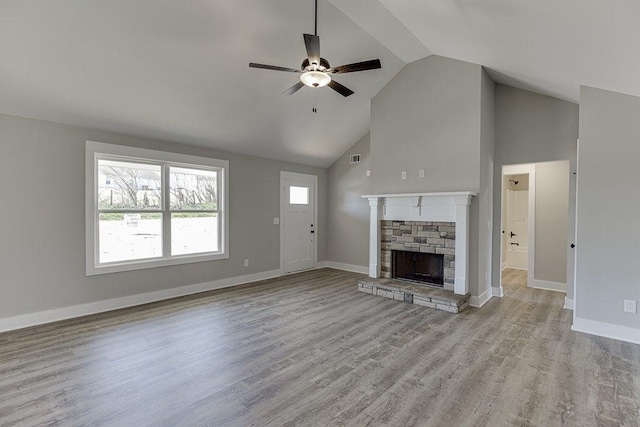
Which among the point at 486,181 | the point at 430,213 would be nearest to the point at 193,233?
the point at 430,213

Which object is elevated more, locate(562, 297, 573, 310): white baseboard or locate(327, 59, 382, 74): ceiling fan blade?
locate(327, 59, 382, 74): ceiling fan blade

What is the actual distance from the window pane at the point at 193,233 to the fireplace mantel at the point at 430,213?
287cm

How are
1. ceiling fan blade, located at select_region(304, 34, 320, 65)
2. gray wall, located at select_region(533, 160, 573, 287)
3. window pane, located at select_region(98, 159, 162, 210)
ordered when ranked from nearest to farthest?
1. ceiling fan blade, located at select_region(304, 34, 320, 65)
2. window pane, located at select_region(98, 159, 162, 210)
3. gray wall, located at select_region(533, 160, 573, 287)

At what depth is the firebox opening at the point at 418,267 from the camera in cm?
497

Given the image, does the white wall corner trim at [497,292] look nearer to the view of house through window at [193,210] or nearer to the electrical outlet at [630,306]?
the electrical outlet at [630,306]

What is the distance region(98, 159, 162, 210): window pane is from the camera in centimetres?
423

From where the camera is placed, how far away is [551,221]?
206 inches

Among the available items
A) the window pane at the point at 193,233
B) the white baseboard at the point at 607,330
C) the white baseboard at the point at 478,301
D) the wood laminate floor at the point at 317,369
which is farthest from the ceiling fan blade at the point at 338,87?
the white baseboard at the point at 607,330

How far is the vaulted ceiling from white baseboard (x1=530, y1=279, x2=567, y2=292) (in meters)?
3.06

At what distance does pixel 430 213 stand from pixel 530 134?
1.95 metres

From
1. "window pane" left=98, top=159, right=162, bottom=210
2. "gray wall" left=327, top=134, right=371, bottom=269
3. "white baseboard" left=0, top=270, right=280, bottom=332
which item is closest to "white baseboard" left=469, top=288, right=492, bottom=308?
"gray wall" left=327, top=134, right=371, bottom=269

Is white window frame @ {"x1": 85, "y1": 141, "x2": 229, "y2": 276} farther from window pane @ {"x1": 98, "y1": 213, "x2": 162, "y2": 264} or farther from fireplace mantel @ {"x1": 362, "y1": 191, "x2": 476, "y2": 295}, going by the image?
fireplace mantel @ {"x1": 362, "y1": 191, "x2": 476, "y2": 295}

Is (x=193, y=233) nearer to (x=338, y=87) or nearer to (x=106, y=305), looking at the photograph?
(x=106, y=305)

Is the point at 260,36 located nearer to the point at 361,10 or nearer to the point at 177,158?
the point at 361,10
